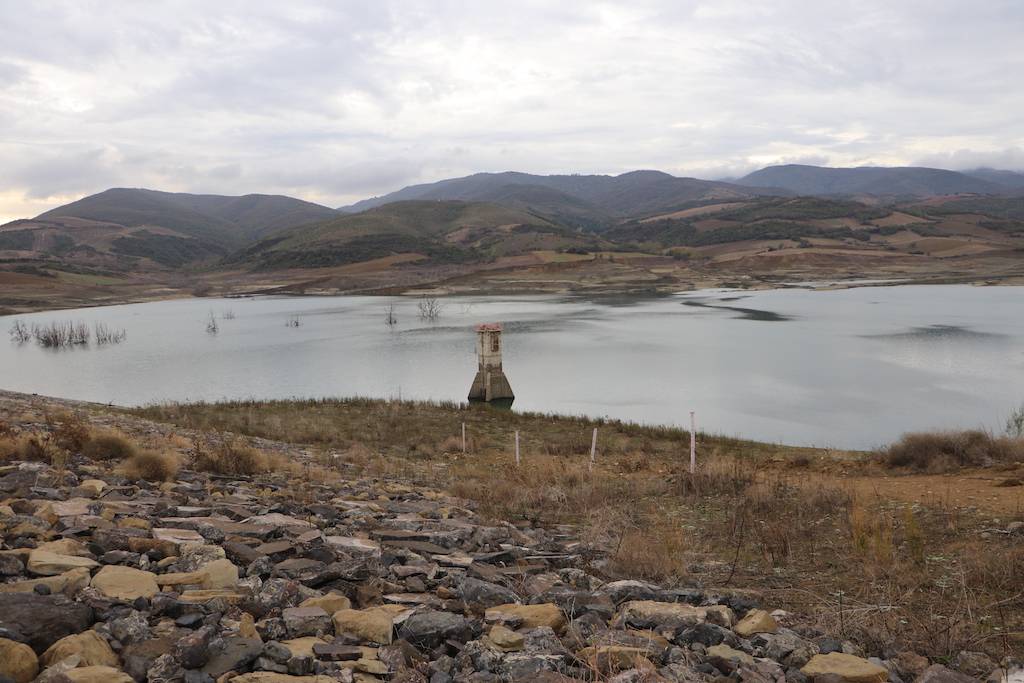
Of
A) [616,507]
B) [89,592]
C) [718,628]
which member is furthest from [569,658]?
[616,507]

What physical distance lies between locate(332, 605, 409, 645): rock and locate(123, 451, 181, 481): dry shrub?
4.83m

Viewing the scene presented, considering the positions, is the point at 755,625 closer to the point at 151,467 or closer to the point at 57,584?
→ the point at 57,584

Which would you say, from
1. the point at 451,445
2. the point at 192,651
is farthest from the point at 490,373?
the point at 192,651

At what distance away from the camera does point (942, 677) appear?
12.4 ft

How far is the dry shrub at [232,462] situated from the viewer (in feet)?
31.4

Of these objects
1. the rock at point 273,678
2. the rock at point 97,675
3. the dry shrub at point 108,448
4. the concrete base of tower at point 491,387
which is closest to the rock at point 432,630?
the rock at point 273,678

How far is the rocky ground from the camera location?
336 cm

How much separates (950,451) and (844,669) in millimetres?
10074

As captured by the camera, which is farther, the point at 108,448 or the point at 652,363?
the point at 652,363

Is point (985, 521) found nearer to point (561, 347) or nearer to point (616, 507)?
point (616, 507)

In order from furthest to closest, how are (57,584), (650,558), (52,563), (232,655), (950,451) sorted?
1. (950,451)
2. (650,558)
3. (52,563)
4. (57,584)
5. (232,655)

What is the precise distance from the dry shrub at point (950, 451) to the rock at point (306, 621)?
10964 mm

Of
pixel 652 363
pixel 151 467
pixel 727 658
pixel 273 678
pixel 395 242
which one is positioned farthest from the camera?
pixel 395 242

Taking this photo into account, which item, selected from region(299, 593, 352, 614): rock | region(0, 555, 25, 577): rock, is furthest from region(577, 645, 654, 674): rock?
region(0, 555, 25, 577): rock
